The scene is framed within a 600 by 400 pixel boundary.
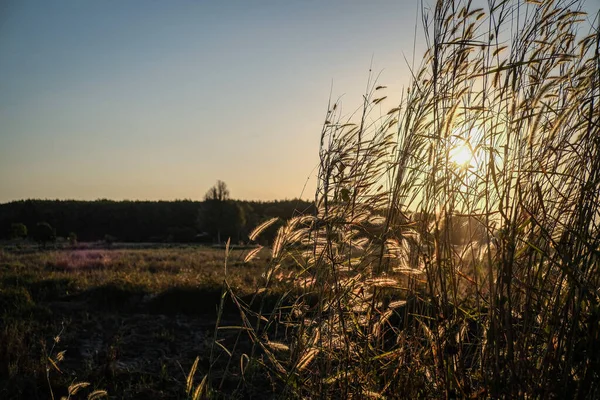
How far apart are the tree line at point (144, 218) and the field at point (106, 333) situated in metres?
29.0

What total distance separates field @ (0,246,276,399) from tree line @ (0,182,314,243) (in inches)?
1144

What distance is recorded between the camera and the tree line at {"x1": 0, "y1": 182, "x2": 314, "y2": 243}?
154 feet

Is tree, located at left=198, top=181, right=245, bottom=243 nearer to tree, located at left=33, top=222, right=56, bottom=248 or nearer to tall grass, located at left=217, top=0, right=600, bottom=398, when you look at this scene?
tree, located at left=33, top=222, right=56, bottom=248

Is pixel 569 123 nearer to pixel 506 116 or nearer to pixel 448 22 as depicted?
pixel 506 116

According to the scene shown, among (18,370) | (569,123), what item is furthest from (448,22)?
(18,370)

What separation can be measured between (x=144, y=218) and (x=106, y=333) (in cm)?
5462

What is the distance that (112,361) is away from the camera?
5.11 meters

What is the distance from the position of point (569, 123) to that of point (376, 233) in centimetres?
93

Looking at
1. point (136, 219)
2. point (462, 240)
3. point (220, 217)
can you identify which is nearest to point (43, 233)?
point (220, 217)

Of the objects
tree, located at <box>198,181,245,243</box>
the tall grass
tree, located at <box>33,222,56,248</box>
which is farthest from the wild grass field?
tree, located at <box>198,181,245,243</box>

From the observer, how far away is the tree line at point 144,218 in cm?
4688

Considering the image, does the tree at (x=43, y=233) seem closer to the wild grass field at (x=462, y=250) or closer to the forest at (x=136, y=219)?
the forest at (x=136, y=219)

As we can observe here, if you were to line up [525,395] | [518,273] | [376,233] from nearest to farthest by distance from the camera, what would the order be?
1. [525,395]
2. [518,273]
3. [376,233]

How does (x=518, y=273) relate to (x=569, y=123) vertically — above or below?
Result: below
